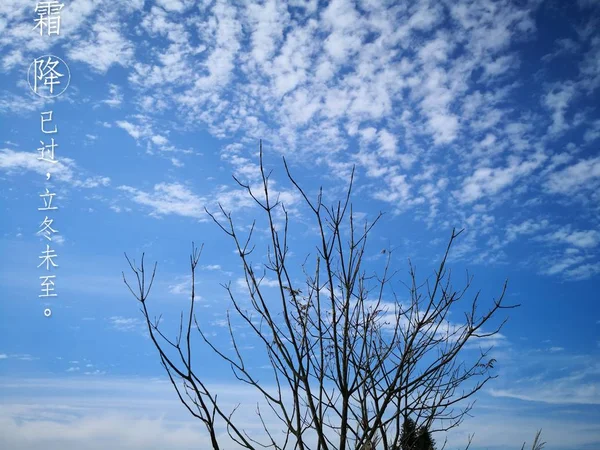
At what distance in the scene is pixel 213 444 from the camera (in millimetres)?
1965

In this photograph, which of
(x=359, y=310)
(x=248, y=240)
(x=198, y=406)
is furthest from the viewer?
(x=359, y=310)

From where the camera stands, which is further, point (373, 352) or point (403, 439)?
point (373, 352)

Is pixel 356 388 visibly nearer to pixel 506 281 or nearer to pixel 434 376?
pixel 434 376

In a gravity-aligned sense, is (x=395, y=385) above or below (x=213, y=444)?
above

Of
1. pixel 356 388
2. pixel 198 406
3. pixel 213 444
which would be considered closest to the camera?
pixel 213 444

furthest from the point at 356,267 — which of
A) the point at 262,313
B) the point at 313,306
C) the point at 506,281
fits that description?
the point at 506,281

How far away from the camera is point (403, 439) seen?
2.38 m

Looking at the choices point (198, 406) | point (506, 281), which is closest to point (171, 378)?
point (198, 406)

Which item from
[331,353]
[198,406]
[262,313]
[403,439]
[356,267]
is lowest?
[403,439]

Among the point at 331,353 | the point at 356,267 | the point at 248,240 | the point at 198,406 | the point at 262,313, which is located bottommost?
the point at 198,406

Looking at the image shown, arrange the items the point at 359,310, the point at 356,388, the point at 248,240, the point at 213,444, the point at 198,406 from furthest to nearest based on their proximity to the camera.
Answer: the point at 359,310 < the point at 248,240 < the point at 356,388 < the point at 198,406 < the point at 213,444

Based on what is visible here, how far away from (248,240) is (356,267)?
1.82 ft

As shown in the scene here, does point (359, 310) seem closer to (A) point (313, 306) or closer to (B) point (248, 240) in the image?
(A) point (313, 306)

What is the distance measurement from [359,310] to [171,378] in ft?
3.60
